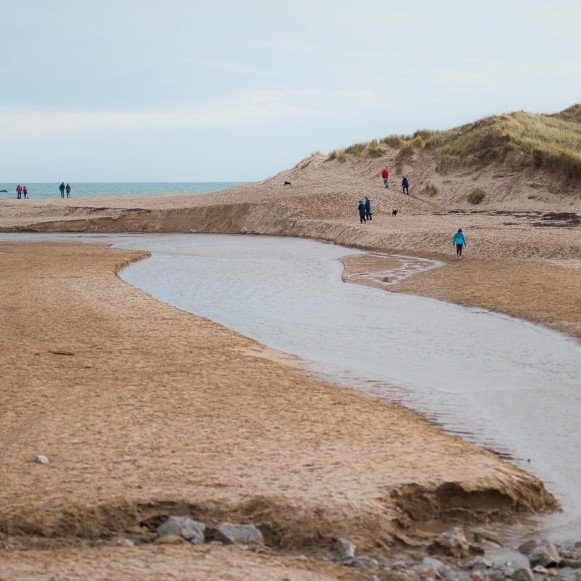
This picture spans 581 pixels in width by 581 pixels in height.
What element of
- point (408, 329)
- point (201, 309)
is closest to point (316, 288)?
point (201, 309)

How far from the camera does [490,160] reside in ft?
168

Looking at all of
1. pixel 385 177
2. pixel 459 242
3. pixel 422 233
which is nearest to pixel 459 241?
pixel 459 242

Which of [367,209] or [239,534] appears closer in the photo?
[239,534]

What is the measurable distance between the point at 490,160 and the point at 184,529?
152 feet

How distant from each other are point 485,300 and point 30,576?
53.5 ft

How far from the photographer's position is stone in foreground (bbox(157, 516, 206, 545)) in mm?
7328

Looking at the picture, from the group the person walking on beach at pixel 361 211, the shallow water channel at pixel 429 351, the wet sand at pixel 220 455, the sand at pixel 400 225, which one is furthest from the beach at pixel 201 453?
the person walking on beach at pixel 361 211

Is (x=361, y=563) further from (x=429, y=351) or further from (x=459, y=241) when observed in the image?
(x=459, y=241)

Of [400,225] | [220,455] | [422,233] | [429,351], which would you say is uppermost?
[400,225]

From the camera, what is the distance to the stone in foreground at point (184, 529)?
7328 mm

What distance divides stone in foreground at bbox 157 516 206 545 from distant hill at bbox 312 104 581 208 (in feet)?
130

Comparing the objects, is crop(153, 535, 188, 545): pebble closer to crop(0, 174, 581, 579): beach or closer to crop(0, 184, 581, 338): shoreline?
crop(0, 174, 581, 579): beach

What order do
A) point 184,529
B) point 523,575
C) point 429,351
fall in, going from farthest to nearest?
1. point 429,351
2. point 184,529
3. point 523,575

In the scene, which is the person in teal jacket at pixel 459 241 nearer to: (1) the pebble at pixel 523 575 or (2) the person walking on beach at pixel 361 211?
(2) the person walking on beach at pixel 361 211
